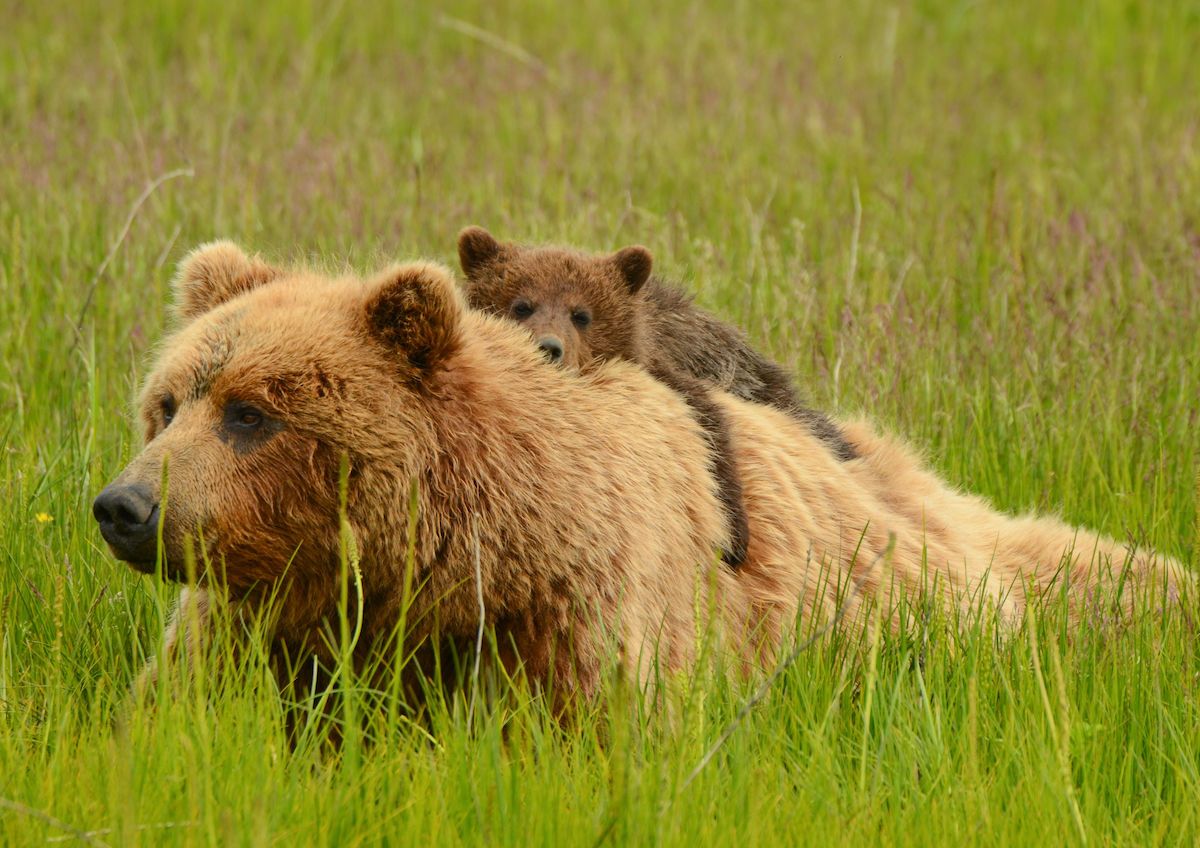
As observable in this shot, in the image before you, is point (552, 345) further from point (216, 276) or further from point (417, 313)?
point (417, 313)

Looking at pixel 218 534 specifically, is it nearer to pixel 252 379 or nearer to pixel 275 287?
pixel 252 379

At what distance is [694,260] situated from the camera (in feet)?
23.1

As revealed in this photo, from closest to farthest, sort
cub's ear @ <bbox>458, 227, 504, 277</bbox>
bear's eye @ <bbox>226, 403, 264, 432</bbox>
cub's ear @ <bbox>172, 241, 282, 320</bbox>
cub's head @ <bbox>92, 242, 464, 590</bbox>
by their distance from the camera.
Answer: cub's head @ <bbox>92, 242, 464, 590</bbox> → bear's eye @ <bbox>226, 403, 264, 432</bbox> → cub's ear @ <bbox>172, 241, 282, 320</bbox> → cub's ear @ <bbox>458, 227, 504, 277</bbox>

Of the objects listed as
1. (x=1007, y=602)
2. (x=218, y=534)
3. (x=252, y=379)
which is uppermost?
(x=252, y=379)

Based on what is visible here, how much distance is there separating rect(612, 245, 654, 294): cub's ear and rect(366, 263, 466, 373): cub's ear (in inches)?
81.7

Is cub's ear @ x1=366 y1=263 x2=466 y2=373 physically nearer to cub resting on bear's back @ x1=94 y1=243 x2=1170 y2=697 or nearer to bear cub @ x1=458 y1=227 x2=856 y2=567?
cub resting on bear's back @ x1=94 y1=243 x2=1170 y2=697

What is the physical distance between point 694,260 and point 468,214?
59.7 inches

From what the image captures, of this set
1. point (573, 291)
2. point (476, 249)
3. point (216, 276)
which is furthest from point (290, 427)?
point (476, 249)

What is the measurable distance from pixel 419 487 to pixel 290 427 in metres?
0.34

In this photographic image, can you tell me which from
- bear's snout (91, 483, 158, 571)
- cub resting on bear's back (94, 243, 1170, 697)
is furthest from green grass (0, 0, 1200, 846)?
cub resting on bear's back (94, 243, 1170, 697)

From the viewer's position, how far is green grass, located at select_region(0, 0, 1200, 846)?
3094 mm

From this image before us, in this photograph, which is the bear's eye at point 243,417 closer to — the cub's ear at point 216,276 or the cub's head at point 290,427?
the cub's head at point 290,427

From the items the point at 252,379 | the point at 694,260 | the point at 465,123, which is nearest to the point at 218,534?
the point at 252,379

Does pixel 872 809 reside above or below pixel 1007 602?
above
